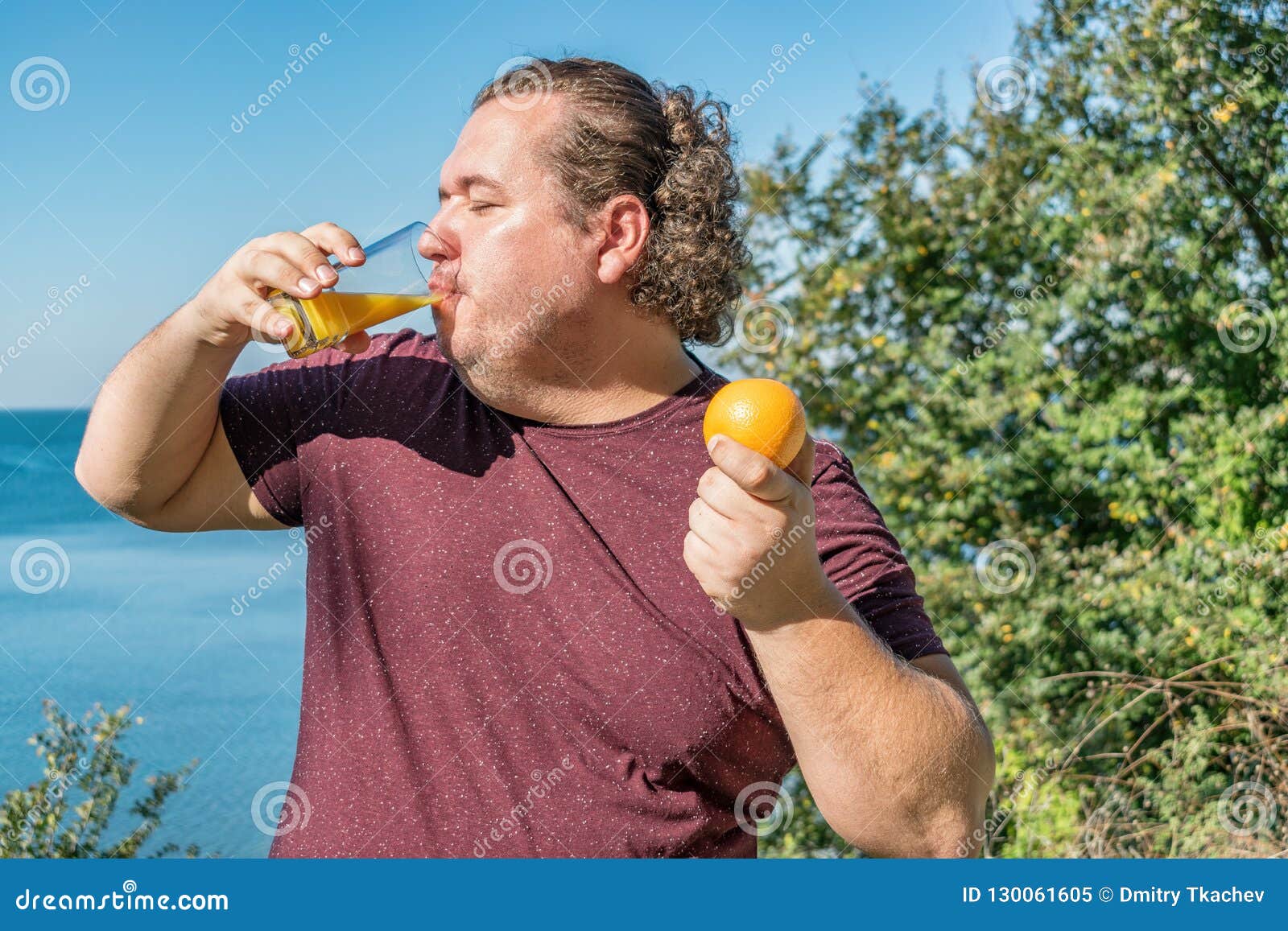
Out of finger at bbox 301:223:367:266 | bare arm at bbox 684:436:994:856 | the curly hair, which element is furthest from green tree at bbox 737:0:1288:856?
finger at bbox 301:223:367:266

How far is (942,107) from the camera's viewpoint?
5.02m

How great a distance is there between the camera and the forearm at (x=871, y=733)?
5.95 ft

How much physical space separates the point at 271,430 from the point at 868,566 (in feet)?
3.75

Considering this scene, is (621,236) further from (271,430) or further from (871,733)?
(871,733)

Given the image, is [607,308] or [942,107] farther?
[942,107]

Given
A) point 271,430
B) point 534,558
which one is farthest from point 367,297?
point 534,558

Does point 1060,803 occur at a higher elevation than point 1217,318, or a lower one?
lower

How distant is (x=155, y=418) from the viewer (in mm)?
2109

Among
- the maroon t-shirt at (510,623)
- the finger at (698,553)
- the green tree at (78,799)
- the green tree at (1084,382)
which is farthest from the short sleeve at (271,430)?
the green tree at (1084,382)

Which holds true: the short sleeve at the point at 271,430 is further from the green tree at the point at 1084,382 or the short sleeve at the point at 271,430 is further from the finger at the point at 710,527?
the green tree at the point at 1084,382

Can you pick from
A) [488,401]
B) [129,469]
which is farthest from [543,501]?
[129,469]

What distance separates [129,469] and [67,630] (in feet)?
11.0

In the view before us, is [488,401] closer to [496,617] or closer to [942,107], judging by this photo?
[496,617]

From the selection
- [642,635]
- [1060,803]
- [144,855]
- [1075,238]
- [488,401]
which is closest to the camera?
[642,635]
